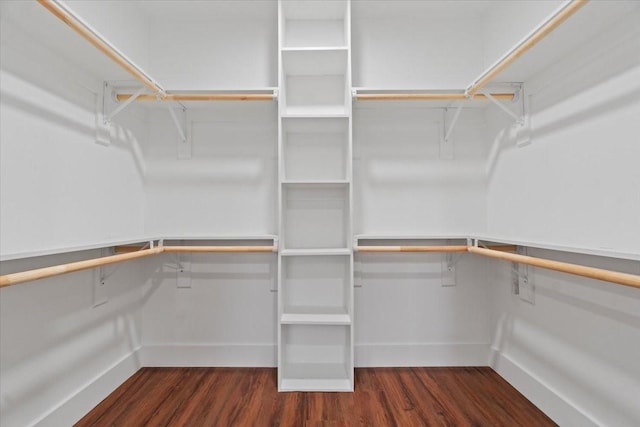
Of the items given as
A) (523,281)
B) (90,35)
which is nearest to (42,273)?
(90,35)

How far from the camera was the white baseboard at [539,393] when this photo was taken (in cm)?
147

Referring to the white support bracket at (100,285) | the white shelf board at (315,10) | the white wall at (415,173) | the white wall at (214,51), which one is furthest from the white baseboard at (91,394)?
the white shelf board at (315,10)

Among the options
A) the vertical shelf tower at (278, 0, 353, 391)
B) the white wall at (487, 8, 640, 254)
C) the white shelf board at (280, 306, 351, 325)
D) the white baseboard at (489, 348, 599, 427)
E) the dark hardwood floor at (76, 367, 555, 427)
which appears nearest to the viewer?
the white wall at (487, 8, 640, 254)

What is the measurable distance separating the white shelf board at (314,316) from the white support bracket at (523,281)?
98 centimetres

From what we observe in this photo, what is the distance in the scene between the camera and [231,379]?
200 cm

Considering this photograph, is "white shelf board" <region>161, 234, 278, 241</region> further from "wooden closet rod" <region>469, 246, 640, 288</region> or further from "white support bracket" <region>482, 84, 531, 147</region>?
"white support bracket" <region>482, 84, 531, 147</region>

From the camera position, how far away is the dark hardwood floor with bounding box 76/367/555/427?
1.60 meters

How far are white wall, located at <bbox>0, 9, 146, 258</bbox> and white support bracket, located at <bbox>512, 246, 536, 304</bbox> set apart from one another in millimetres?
2215

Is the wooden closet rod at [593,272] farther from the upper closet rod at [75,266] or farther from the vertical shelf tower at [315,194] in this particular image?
the upper closet rod at [75,266]

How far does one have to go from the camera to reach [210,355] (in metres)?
2.18

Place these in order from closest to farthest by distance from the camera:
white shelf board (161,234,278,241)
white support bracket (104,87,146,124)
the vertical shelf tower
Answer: white support bracket (104,87,146,124), white shelf board (161,234,278,241), the vertical shelf tower

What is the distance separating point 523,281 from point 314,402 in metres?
1.32

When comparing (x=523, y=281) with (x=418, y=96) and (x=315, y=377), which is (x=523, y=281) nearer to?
(x=418, y=96)

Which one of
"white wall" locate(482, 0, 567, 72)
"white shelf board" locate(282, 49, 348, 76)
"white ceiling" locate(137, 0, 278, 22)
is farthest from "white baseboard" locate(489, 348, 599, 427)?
"white ceiling" locate(137, 0, 278, 22)
